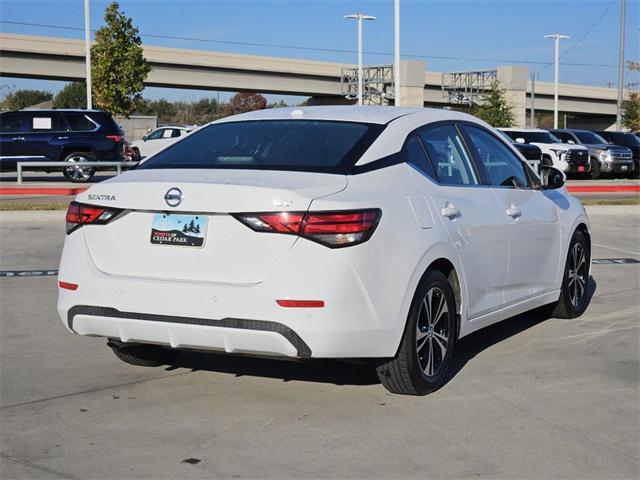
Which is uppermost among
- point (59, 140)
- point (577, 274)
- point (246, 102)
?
point (246, 102)

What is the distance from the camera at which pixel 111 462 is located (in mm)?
4473

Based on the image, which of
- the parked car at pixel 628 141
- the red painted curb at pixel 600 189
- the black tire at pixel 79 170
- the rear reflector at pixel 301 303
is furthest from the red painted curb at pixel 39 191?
the parked car at pixel 628 141

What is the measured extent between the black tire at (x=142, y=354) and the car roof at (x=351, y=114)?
1.56 meters

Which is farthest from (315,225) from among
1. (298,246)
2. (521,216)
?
(521,216)

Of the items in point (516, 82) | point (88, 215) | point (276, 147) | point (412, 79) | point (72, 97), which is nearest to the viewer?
point (88, 215)

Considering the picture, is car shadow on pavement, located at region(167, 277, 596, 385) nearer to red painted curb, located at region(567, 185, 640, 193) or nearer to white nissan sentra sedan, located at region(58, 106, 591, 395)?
white nissan sentra sedan, located at region(58, 106, 591, 395)

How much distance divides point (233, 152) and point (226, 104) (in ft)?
391

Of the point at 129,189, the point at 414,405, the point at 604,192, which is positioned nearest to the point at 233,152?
the point at 129,189

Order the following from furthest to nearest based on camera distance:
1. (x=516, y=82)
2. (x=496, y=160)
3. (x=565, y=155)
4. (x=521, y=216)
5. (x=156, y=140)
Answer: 1. (x=516, y=82)
2. (x=156, y=140)
3. (x=565, y=155)
4. (x=496, y=160)
5. (x=521, y=216)

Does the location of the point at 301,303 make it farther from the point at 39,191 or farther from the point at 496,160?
the point at 39,191

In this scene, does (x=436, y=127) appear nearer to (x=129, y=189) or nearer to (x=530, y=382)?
(x=530, y=382)

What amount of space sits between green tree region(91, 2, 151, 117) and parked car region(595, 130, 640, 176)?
78.0 ft

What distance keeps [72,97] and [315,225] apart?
9881 centimetres

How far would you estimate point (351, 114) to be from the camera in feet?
20.2
